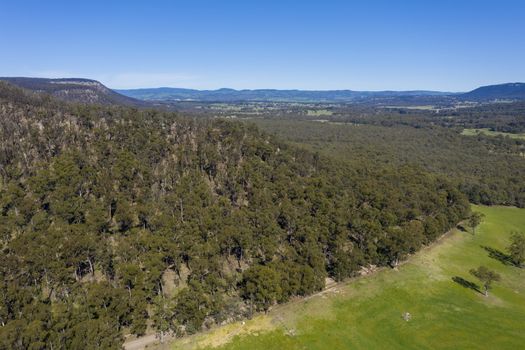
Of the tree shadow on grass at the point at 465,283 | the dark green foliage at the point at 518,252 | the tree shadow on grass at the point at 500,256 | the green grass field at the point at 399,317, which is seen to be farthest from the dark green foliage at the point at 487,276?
the tree shadow on grass at the point at 500,256

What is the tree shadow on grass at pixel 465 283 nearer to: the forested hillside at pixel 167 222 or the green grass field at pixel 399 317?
the green grass field at pixel 399 317

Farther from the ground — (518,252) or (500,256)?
(518,252)

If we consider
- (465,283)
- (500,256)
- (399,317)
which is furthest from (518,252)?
(399,317)

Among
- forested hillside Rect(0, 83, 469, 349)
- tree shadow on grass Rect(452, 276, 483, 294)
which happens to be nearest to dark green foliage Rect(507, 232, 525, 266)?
forested hillside Rect(0, 83, 469, 349)

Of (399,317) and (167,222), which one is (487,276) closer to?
(399,317)

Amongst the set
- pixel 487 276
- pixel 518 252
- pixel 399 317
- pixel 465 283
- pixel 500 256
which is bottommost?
pixel 500 256

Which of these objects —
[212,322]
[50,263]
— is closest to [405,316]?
[212,322]

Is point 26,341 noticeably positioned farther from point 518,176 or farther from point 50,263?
point 518,176
